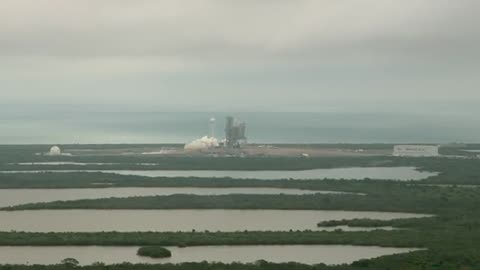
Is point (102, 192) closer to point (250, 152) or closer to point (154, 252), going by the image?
point (154, 252)

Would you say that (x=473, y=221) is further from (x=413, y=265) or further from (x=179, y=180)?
(x=179, y=180)

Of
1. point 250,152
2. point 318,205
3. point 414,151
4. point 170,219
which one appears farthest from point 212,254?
point 414,151

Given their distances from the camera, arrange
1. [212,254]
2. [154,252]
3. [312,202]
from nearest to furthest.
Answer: [154,252] → [212,254] → [312,202]

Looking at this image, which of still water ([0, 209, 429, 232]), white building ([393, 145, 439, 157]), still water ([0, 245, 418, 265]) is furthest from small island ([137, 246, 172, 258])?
white building ([393, 145, 439, 157])

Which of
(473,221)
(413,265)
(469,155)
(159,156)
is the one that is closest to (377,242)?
(413,265)

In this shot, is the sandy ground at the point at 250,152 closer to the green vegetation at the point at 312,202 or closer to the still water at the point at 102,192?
the still water at the point at 102,192

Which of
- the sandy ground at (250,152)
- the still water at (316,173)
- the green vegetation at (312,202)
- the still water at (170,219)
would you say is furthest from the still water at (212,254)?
the sandy ground at (250,152)
